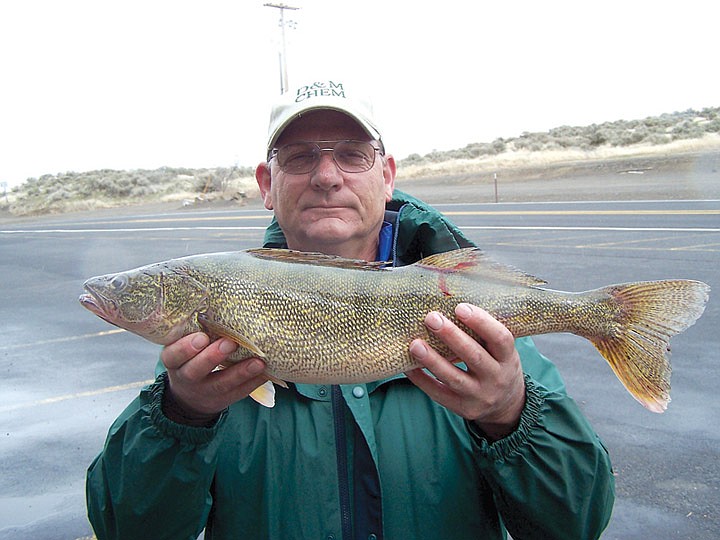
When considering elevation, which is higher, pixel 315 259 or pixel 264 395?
pixel 315 259

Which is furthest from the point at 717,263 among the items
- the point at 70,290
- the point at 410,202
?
the point at 70,290

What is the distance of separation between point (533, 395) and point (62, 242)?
23924mm

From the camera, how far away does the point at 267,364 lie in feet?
8.46

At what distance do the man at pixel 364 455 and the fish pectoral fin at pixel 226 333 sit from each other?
91 millimetres

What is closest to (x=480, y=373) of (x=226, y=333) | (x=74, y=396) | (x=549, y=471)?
(x=549, y=471)

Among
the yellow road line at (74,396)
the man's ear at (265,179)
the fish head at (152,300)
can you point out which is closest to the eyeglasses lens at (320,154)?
the man's ear at (265,179)

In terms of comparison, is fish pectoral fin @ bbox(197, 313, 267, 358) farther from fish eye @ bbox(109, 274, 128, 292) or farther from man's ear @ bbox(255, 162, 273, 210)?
man's ear @ bbox(255, 162, 273, 210)

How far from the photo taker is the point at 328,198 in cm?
293

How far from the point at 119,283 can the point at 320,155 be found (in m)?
1.07

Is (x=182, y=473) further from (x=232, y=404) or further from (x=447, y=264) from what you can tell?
(x=447, y=264)

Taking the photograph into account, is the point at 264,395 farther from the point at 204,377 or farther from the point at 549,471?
the point at 549,471

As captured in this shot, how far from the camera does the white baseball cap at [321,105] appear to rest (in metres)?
3.02

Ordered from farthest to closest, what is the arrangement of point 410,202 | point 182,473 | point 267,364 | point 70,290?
point 70,290, point 410,202, point 267,364, point 182,473

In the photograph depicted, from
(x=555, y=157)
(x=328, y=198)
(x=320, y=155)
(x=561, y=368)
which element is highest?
(x=555, y=157)
